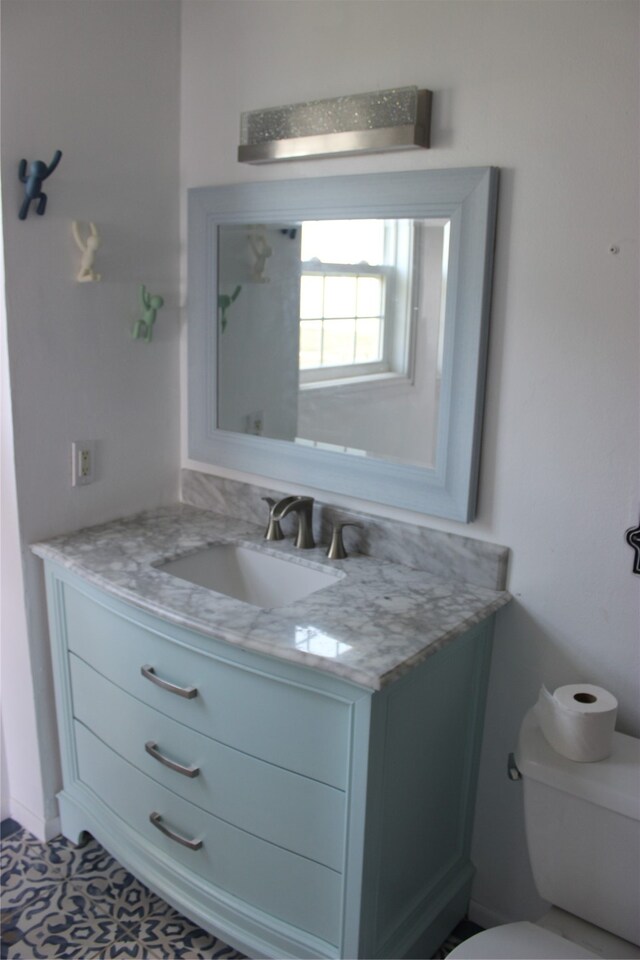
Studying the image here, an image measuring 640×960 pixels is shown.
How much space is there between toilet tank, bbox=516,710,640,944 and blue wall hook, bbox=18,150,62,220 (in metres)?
1.57

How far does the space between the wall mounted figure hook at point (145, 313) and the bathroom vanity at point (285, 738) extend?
581 mm

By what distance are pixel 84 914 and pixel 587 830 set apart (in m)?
1.24

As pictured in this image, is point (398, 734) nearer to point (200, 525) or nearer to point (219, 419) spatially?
point (200, 525)

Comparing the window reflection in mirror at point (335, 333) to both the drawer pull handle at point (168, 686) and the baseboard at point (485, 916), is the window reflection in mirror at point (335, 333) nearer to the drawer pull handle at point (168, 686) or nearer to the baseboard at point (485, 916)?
the drawer pull handle at point (168, 686)

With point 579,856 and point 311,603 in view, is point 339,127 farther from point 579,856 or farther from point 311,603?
point 579,856

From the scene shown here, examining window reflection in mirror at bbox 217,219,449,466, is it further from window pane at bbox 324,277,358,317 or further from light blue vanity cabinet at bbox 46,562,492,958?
light blue vanity cabinet at bbox 46,562,492,958

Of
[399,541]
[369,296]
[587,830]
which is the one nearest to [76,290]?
[369,296]

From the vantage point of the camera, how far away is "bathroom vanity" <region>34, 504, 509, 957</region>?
1.49 m

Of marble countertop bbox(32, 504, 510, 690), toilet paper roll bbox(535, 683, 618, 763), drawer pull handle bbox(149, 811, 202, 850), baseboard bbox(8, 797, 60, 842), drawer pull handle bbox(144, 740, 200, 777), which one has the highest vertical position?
marble countertop bbox(32, 504, 510, 690)

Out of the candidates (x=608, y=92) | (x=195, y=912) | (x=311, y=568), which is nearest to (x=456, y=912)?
(x=195, y=912)

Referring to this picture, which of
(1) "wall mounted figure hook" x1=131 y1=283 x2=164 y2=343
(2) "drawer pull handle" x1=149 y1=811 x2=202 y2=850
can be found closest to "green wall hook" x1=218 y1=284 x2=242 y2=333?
(1) "wall mounted figure hook" x1=131 y1=283 x2=164 y2=343

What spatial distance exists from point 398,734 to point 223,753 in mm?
384

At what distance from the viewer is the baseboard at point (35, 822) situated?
7.11ft

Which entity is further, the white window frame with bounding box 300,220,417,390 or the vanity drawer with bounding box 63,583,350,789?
the white window frame with bounding box 300,220,417,390
